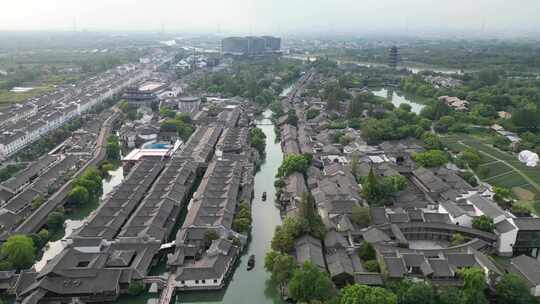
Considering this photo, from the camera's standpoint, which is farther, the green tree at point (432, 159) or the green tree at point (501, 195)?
the green tree at point (432, 159)

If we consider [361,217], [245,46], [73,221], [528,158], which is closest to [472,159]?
[528,158]

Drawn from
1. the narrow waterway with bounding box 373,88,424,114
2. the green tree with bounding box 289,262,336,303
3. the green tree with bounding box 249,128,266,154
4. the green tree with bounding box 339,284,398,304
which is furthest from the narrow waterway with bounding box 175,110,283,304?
the narrow waterway with bounding box 373,88,424,114

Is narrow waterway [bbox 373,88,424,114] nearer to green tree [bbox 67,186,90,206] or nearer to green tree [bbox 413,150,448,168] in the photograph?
green tree [bbox 413,150,448,168]

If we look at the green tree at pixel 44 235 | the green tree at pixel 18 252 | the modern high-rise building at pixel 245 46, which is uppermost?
the modern high-rise building at pixel 245 46

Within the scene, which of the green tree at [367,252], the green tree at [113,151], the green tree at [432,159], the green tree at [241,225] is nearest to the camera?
the green tree at [367,252]

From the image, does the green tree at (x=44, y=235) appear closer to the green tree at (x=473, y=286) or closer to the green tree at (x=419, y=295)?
the green tree at (x=419, y=295)

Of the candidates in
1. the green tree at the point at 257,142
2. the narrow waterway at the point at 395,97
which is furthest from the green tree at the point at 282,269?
the narrow waterway at the point at 395,97

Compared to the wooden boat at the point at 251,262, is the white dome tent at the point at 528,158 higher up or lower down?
higher up
